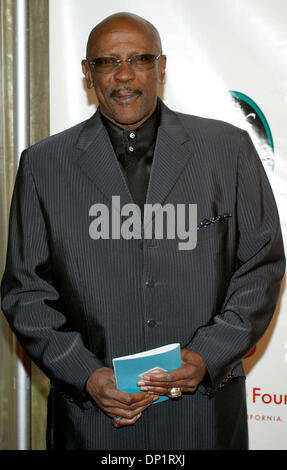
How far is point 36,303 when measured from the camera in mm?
1894

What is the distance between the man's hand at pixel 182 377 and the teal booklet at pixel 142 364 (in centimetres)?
2

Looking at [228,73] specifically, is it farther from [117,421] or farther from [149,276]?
[117,421]

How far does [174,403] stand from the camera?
1.94m

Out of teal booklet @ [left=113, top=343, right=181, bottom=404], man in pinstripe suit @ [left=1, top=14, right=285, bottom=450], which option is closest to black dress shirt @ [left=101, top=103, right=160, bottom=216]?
man in pinstripe suit @ [left=1, top=14, right=285, bottom=450]

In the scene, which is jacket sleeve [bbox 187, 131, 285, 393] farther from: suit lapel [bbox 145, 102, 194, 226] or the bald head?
the bald head

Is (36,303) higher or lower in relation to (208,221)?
lower

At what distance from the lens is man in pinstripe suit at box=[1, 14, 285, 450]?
1.89m

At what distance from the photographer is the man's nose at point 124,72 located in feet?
6.22

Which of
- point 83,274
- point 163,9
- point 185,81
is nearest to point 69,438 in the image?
point 83,274

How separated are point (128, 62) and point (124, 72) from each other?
4 centimetres

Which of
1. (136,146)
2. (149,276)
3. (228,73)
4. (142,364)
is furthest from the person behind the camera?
(228,73)

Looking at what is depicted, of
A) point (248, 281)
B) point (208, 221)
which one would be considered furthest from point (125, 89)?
point (248, 281)

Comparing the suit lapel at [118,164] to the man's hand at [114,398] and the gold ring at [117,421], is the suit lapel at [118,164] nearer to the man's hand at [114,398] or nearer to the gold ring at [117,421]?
the man's hand at [114,398]

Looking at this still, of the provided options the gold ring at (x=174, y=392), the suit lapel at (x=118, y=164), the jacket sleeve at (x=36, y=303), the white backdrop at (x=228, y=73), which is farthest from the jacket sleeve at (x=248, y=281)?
the white backdrop at (x=228, y=73)
